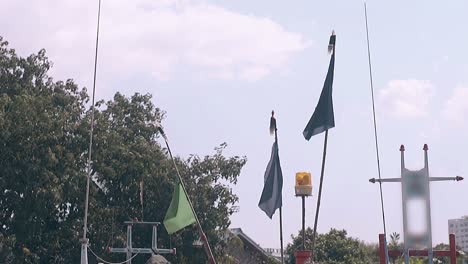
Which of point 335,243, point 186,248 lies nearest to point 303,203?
point 186,248

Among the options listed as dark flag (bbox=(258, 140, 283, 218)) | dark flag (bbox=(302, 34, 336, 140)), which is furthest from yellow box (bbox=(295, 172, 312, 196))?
dark flag (bbox=(258, 140, 283, 218))

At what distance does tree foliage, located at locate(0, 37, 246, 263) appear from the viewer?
39.1 metres

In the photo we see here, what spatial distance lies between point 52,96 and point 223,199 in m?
8.51

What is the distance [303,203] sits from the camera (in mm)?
19172

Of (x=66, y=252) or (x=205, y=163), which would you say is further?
(x=205, y=163)

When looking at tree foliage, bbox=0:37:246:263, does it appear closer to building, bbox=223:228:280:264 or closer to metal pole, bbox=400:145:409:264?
building, bbox=223:228:280:264

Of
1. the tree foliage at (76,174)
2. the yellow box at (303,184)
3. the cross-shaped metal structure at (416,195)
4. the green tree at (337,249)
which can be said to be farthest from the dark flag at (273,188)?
the green tree at (337,249)

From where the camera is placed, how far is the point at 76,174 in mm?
39219

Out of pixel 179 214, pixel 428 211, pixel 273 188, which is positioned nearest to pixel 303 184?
pixel 273 188

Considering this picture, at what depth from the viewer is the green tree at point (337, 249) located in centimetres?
6050

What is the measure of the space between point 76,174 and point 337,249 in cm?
2615

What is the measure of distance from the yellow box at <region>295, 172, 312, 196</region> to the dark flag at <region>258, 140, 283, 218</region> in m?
1.60

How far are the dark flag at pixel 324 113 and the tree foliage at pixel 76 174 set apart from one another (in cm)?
2038

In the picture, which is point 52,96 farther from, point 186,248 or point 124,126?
point 186,248
